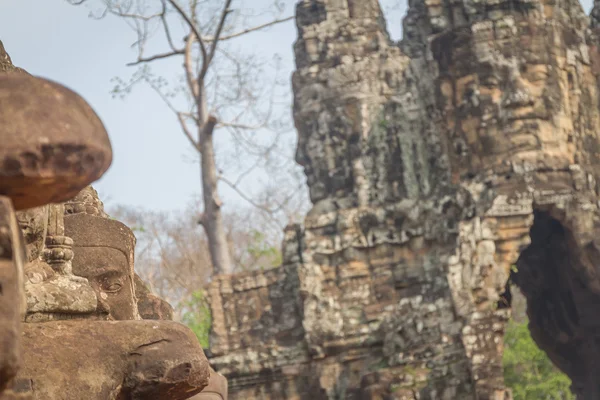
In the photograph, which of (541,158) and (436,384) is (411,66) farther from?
(436,384)

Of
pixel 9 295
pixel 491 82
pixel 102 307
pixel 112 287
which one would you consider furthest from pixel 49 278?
pixel 491 82

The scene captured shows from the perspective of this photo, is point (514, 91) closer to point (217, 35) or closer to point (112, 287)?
point (217, 35)

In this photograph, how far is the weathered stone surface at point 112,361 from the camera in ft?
11.4

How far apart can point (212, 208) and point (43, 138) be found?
15.8 meters

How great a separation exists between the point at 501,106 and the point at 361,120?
7.48 ft

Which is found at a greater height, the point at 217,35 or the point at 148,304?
the point at 217,35

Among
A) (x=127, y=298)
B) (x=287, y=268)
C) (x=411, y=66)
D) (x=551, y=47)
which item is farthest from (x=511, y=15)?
(x=127, y=298)

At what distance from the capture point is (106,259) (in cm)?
517

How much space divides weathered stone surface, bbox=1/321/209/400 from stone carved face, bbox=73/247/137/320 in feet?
4.35

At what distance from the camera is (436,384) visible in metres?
13.7

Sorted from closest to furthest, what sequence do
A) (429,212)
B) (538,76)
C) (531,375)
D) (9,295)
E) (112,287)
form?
1. (9,295)
2. (112,287)
3. (538,76)
4. (429,212)
5. (531,375)

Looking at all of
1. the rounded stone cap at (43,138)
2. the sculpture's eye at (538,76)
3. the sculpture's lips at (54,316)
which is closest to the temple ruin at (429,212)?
the sculpture's eye at (538,76)

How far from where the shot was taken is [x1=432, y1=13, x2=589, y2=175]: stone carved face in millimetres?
14961

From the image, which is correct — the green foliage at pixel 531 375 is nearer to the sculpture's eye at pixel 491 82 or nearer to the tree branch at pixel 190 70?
the sculpture's eye at pixel 491 82
